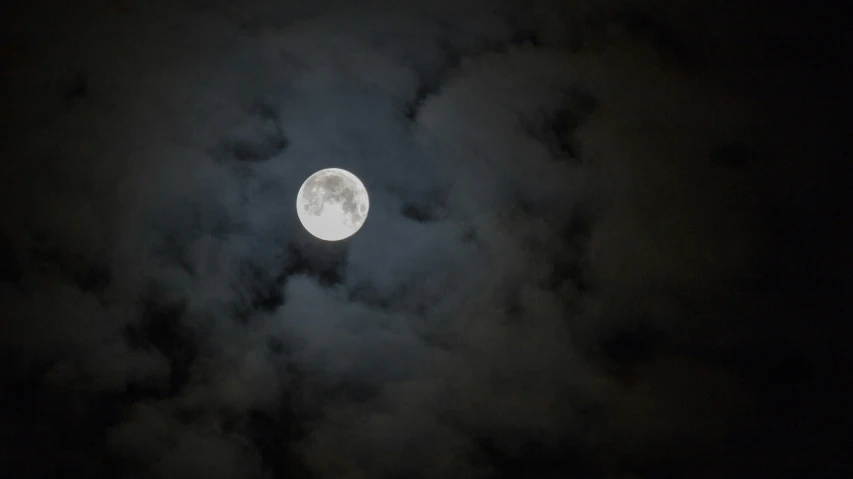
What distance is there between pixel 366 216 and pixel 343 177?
21.1 inches

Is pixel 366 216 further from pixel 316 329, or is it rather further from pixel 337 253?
pixel 316 329

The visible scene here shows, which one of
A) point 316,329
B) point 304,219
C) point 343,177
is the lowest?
point 316,329

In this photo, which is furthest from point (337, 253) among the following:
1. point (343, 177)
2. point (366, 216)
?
point (343, 177)

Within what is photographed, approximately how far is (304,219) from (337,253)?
0.79m

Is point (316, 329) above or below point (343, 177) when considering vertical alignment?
below

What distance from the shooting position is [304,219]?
19.4 feet

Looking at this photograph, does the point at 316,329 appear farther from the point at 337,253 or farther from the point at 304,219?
the point at 304,219

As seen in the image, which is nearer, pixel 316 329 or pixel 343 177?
pixel 343 177

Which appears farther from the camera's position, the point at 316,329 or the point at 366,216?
the point at 316,329

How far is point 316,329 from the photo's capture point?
6.78 meters

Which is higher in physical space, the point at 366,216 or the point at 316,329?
the point at 366,216

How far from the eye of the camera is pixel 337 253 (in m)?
6.59

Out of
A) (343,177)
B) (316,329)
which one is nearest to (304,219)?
(343,177)

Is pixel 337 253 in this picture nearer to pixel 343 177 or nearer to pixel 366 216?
pixel 366 216
